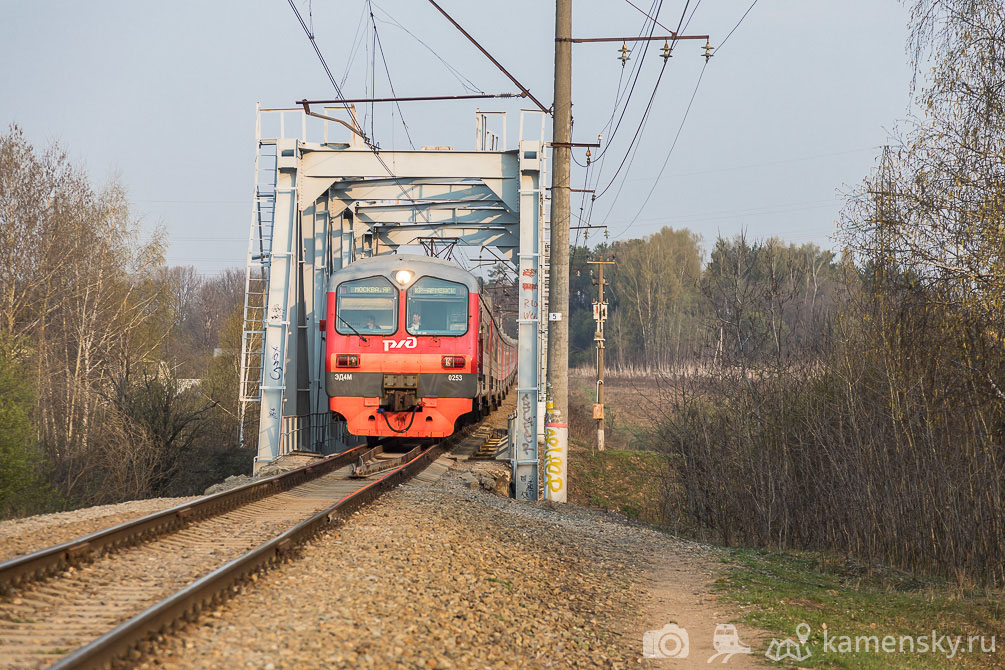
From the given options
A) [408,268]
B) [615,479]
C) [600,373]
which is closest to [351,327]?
[408,268]

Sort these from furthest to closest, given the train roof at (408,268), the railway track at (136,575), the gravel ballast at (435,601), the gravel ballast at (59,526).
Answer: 1. the train roof at (408,268)
2. the gravel ballast at (59,526)
3. the gravel ballast at (435,601)
4. the railway track at (136,575)

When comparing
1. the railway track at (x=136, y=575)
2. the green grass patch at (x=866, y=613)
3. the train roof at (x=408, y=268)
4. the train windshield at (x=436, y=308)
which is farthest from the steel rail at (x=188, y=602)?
the train roof at (x=408, y=268)

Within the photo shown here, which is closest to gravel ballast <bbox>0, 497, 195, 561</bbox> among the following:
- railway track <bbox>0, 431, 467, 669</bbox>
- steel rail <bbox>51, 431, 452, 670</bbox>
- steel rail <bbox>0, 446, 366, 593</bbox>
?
steel rail <bbox>0, 446, 366, 593</bbox>

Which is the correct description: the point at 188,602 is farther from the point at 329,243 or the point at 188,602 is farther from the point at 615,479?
the point at 615,479

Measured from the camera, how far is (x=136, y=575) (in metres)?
6.00

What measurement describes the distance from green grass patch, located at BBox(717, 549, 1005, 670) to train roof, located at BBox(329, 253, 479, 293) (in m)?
8.07

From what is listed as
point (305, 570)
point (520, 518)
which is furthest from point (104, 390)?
point (305, 570)

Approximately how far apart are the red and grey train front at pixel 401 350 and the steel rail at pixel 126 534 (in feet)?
11.2

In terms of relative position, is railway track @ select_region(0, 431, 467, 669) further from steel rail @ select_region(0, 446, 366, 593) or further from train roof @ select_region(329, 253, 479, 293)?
train roof @ select_region(329, 253, 479, 293)

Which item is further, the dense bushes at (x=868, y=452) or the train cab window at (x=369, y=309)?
the train cab window at (x=369, y=309)

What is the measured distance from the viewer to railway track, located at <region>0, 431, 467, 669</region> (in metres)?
4.28

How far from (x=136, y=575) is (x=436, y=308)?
10.0m

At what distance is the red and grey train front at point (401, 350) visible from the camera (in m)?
15.4

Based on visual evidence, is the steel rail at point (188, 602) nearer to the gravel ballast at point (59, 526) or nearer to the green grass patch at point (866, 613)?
the gravel ballast at point (59, 526)
